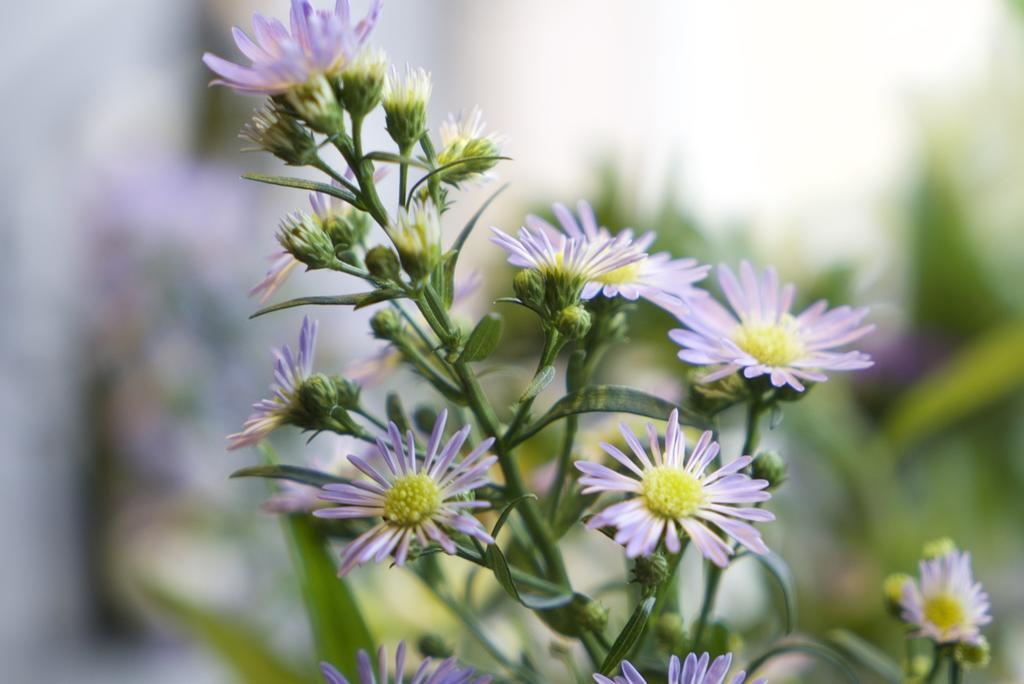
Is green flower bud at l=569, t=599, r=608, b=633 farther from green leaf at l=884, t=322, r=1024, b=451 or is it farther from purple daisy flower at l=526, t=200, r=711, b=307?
green leaf at l=884, t=322, r=1024, b=451

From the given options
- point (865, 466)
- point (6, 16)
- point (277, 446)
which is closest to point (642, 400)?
point (865, 466)

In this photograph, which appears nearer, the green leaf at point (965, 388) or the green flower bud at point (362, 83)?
the green flower bud at point (362, 83)

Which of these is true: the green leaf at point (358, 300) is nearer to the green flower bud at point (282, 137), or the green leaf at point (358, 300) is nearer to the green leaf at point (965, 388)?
the green flower bud at point (282, 137)

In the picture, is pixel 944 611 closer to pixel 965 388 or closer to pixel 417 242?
pixel 417 242

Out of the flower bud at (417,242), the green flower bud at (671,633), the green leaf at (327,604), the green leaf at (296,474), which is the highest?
the flower bud at (417,242)

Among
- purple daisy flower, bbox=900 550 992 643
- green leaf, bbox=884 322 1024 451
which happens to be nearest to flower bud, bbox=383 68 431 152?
purple daisy flower, bbox=900 550 992 643

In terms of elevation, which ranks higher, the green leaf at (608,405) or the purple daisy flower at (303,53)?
the purple daisy flower at (303,53)

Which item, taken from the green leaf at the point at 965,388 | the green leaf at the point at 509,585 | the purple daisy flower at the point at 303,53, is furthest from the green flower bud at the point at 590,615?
the green leaf at the point at 965,388
